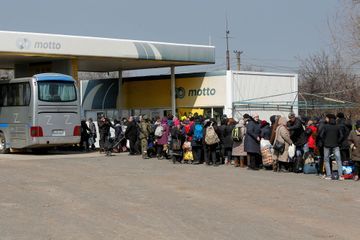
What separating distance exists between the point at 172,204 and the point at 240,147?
8153 millimetres

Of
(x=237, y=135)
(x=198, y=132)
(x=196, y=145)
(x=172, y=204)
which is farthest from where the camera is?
(x=196, y=145)

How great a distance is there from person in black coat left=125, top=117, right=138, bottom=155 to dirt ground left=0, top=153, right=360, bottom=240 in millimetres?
5639

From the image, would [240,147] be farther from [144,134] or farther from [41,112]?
[41,112]

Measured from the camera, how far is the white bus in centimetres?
2520

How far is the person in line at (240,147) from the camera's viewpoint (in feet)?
65.5

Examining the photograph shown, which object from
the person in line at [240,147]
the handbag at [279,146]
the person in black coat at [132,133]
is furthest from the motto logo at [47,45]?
the handbag at [279,146]

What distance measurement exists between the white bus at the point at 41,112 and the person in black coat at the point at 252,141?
30.0 ft

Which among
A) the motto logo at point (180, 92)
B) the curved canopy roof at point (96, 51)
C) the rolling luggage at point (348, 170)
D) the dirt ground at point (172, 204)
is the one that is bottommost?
the dirt ground at point (172, 204)

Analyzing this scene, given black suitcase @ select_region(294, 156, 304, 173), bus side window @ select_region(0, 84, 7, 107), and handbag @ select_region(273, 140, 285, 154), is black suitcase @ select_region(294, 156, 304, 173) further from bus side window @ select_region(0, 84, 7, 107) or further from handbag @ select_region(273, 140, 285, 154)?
bus side window @ select_region(0, 84, 7, 107)

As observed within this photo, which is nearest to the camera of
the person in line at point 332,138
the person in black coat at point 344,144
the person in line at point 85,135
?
the person in line at point 332,138

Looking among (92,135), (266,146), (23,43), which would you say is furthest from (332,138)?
(92,135)

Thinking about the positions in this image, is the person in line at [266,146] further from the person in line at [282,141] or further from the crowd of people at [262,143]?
the person in line at [282,141]

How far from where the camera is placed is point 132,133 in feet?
82.2

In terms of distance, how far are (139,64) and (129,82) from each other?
2249 millimetres
